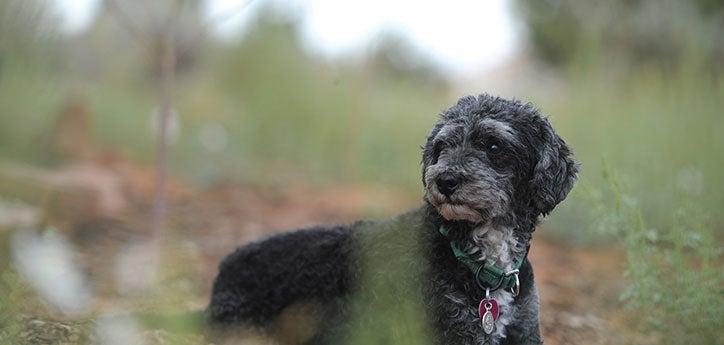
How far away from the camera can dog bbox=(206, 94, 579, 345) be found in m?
3.48

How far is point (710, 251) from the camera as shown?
4184 mm

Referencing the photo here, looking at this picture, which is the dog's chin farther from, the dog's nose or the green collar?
the green collar

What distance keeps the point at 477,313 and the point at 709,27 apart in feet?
27.9

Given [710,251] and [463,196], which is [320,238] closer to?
[463,196]

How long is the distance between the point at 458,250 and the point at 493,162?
428 millimetres

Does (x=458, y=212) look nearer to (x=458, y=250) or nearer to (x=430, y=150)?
(x=458, y=250)

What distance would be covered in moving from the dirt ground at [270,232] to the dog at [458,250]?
112cm

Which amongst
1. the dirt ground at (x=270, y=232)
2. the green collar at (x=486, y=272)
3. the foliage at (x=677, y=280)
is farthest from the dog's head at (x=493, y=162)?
the dirt ground at (x=270, y=232)

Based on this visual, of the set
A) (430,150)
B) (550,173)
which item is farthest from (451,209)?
(550,173)

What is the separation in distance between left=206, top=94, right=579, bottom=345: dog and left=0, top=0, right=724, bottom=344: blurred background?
1.91ft

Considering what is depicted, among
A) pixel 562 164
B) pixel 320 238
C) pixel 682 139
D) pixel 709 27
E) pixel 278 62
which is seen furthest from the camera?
pixel 278 62

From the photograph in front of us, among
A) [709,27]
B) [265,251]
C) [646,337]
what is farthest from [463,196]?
[709,27]

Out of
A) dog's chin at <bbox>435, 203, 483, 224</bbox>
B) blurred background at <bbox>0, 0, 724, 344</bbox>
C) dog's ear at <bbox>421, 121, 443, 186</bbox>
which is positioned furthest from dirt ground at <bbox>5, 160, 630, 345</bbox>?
dog's chin at <bbox>435, 203, 483, 224</bbox>

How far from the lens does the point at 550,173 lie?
3.64 meters
